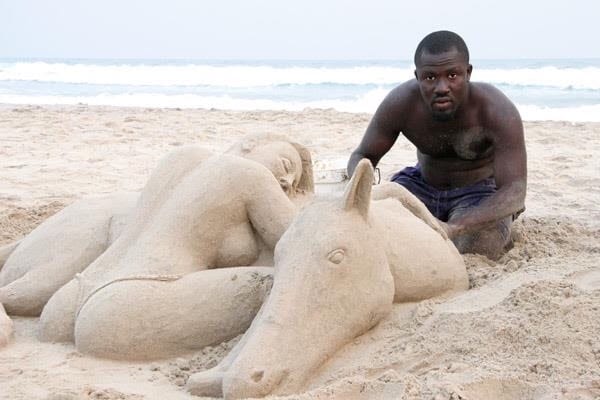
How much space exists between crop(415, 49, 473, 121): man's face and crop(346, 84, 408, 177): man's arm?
0.32 metres

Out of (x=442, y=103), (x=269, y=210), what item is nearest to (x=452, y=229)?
(x=442, y=103)

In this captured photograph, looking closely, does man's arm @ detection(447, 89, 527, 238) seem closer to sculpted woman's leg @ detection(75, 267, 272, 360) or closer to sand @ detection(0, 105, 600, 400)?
sand @ detection(0, 105, 600, 400)

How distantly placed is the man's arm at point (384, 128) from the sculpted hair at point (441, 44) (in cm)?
46

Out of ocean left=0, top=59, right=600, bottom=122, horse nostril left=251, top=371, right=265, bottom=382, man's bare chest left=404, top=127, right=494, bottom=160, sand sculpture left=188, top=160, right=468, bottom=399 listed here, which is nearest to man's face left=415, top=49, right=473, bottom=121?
man's bare chest left=404, top=127, right=494, bottom=160

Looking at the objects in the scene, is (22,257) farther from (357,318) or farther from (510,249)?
(510,249)

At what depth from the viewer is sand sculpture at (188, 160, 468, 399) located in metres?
2.56

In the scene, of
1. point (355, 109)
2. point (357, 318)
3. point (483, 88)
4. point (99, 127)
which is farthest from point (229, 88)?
point (357, 318)

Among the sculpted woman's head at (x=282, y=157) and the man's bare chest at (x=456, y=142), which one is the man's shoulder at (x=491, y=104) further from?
the sculpted woman's head at (x=282, y=157)

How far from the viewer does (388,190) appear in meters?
3.53

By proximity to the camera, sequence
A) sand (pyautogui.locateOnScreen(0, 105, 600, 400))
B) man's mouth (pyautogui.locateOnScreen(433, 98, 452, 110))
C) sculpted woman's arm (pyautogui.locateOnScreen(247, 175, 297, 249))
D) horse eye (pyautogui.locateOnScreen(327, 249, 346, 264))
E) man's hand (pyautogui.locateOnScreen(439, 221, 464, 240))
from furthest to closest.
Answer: man's mouth (pyautogui.locateOnScreen(433, 98, 452, 110)) → man's hand (pyautogui.locateOnScreen(439, 221, 464, 240)) → sculpted woman's arm (pyautogui.locateOnScreen(247, 175, 297, 249)) → horse eye (pyautogui.locateOnScreen(327, 249, 346, 264)) → sand (pyautogui.locateOnScreen(0, 105, 600, 400))

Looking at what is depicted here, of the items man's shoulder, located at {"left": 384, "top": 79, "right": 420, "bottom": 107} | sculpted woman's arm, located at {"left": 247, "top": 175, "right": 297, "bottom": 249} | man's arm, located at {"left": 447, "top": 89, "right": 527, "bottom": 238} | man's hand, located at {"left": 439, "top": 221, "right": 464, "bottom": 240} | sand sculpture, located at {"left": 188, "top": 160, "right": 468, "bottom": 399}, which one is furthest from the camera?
man's shoulder, located at {"left": 384, "top": 79, "right": 420, "bottom": 107}

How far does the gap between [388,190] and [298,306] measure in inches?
39.8

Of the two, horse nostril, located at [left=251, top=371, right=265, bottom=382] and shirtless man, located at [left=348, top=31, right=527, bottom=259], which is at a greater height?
shirtless man, located at [left=348, top=31, right=527, bottom=259]

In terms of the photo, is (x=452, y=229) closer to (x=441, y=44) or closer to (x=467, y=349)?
(x=441, y=44)
